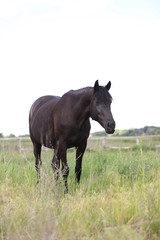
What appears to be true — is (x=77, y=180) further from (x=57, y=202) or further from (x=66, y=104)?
(x=57, y=202)

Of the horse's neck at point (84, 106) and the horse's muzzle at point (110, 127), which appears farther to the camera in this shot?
the horse's neck at point (84, 106)

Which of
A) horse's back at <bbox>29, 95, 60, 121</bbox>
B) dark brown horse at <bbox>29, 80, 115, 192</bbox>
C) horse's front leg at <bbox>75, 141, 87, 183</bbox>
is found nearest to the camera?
dark brown horse at <bbox>29, 80, 115, 192</bbox>

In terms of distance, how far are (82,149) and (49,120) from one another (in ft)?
3.26

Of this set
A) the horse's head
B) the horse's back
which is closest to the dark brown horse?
the horse's head

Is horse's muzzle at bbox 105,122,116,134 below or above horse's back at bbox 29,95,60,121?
below

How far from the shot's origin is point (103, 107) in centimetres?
524

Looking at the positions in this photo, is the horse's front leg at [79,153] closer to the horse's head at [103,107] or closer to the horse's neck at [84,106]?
the horse's neck at [84,106]

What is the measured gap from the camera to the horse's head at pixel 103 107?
16.9 feet

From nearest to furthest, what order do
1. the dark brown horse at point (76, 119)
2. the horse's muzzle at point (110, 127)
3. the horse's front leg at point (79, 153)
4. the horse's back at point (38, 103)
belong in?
1. the horse's muzzle at point (110, 127)
2. the dark brown horse at point (76, 119)
3. the horse's front leg at point (79, 153)
4. the horse's back at point (38, 103)

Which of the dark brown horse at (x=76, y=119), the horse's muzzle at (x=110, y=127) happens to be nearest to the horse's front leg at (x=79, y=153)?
the dark brown horse at (x=76, y=119)

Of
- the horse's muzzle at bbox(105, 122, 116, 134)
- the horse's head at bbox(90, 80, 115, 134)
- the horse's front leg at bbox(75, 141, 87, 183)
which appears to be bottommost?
the horse's front leg at bbox(75, 141, 87, 183)

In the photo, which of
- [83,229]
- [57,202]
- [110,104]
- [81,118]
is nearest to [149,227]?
[83,229]

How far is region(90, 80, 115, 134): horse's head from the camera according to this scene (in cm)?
514

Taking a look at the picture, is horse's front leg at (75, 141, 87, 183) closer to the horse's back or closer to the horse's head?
the horse's head
